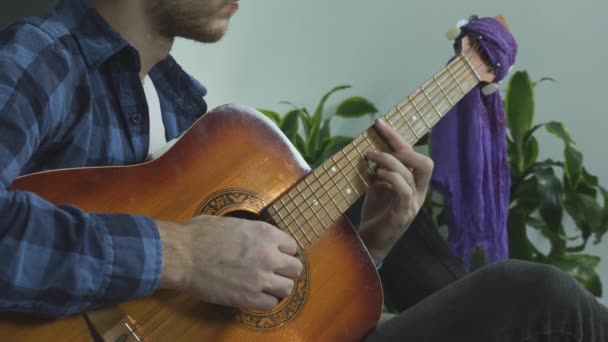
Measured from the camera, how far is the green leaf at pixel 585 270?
170cm

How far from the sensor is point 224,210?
810mm

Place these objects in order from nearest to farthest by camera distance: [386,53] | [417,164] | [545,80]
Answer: [417,164] → [545,80] → [386,53]

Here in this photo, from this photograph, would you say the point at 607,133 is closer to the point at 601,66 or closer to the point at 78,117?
the point at 601,66

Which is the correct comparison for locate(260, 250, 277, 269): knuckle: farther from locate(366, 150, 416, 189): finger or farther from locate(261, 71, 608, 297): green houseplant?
locate(261, 71, 608, 297): green houseplant

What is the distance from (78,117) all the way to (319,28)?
156 cm

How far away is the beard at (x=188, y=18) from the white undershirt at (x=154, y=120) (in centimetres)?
11

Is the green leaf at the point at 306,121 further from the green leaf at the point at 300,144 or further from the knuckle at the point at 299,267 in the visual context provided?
the knuckle at the point at 299,267

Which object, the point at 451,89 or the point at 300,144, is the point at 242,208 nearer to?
the point at 451,89

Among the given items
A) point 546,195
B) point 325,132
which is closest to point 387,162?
point 546,195

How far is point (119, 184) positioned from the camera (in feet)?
2.44

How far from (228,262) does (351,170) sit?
0.27 m

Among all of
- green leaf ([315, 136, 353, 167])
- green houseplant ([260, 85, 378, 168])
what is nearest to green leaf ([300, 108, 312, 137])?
green houseplant ([260, 85, 378, 168])

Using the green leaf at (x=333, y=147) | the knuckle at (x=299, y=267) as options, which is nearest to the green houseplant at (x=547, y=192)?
the green leaf at (x=333, y=147)

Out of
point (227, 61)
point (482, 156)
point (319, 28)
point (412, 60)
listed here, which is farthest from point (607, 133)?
point (227, 61)
